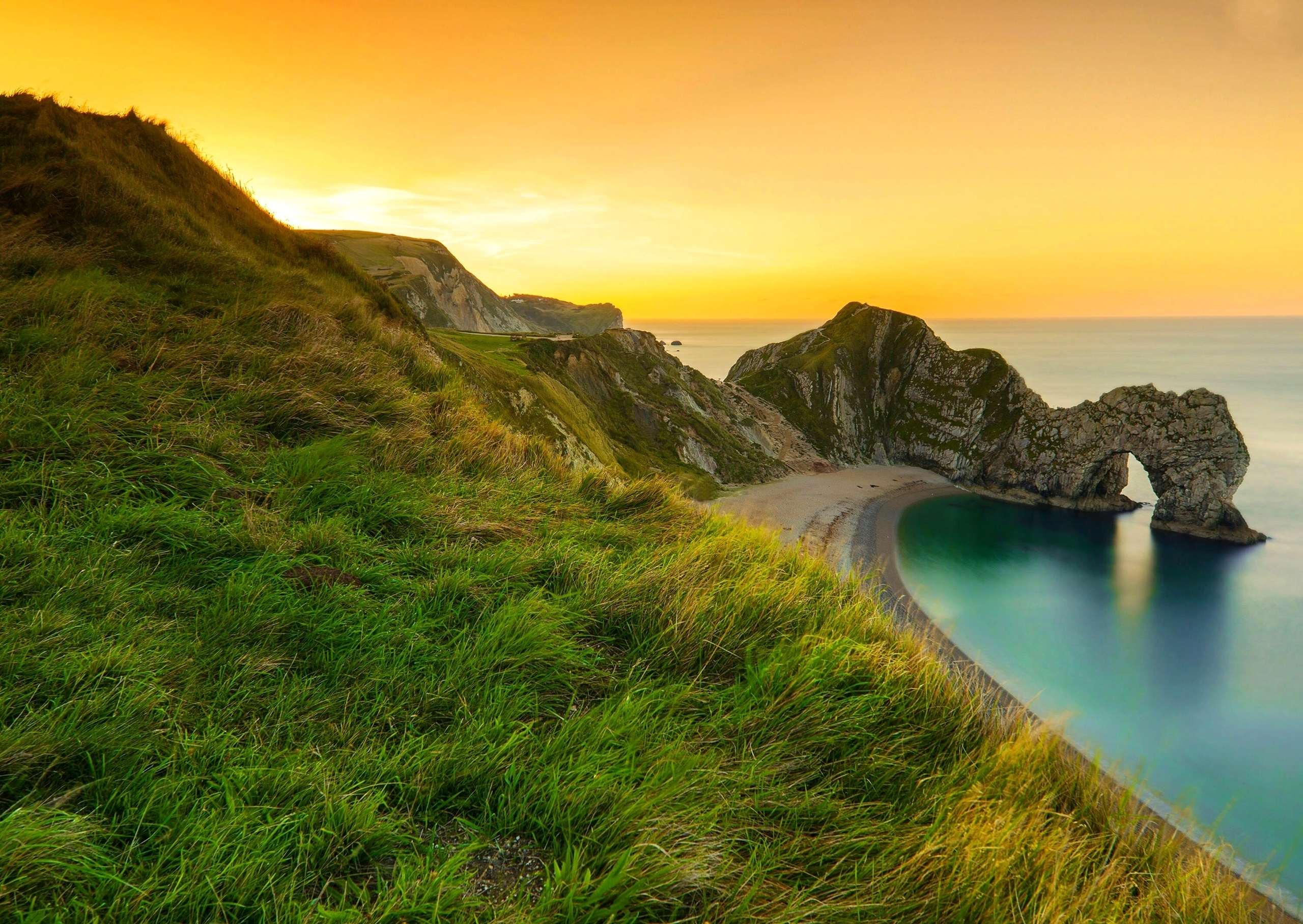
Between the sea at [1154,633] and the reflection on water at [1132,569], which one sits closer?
the sea at [1154,633]

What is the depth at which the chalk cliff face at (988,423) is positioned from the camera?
61562 mm

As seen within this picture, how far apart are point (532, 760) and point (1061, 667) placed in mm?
47500

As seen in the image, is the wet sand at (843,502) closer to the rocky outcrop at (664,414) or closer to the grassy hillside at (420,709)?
the rocky outcrop at (664,414)

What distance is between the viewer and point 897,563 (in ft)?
165

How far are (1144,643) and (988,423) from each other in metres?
46.1

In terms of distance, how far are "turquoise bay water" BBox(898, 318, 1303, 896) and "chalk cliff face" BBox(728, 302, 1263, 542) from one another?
4.32 meters

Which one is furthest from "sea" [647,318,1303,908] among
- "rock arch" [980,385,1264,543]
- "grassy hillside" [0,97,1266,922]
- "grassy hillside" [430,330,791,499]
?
"grassy hillside" [430,330,791,499]

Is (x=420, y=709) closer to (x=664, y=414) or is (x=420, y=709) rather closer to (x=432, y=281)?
(x=664, y=414)

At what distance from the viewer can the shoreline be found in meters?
3.74

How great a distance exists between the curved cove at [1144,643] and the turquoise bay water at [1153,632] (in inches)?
5.1

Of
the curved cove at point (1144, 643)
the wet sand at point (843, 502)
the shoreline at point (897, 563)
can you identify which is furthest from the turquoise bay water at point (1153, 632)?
the wet sand at point (843, 502)

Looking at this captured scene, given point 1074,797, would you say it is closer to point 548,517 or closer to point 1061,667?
point 548,517

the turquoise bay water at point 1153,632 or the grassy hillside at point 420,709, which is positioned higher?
the grassy hillside at point 420,709

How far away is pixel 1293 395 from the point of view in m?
133
